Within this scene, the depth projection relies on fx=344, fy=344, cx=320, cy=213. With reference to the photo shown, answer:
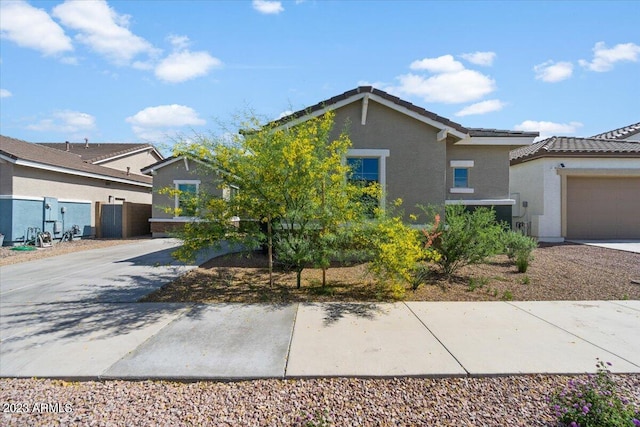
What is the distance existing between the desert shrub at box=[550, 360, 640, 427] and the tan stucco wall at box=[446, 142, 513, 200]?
9805 millimetres

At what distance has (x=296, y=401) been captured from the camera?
3.30 metres

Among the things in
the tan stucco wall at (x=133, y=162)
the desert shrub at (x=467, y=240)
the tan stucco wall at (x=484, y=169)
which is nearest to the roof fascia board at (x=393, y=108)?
the tan stucco wall at (x=484, y=169)

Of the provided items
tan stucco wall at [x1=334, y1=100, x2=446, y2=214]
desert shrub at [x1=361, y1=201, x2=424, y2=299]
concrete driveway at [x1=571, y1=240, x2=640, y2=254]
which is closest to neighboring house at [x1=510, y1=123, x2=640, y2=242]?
concrete driveway at [x1=571, y1=240, x2=640, y2=254]

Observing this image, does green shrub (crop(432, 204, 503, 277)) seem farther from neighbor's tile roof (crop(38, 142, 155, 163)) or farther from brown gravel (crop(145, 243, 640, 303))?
neighbor's tile roof (crop(38, 142, 155, 163))

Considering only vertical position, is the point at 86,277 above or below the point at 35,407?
above

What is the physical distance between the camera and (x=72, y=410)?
10.5 ft

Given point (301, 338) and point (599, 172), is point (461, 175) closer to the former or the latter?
point (599, 172)

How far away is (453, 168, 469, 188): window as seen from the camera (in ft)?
40.8

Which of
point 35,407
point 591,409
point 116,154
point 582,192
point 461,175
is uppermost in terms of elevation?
point 116,154

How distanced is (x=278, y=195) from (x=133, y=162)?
88.0 feet

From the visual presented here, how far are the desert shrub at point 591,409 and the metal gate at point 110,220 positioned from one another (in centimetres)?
2059

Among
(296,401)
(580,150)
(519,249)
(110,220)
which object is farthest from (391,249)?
(110,220)

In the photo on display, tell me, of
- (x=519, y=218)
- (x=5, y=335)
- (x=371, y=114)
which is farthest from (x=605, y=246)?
(x=5, y=335)

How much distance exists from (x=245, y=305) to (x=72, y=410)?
3227 millimetres
